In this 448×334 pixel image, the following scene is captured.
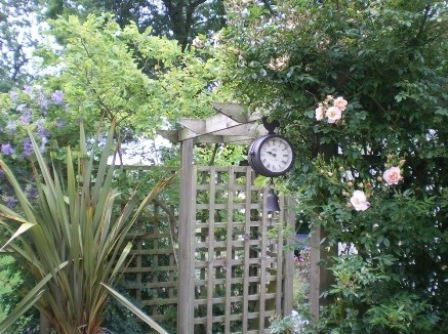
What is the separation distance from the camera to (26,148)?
3203 millimetres

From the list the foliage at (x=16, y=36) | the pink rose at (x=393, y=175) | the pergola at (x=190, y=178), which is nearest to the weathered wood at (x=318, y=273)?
the pink rose at (x=393, y=175)

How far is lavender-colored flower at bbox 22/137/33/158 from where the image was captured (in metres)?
3.19

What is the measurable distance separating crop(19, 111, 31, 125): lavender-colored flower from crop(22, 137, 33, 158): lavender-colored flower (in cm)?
12

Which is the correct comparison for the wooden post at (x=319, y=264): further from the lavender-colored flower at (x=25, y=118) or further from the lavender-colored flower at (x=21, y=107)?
the lavender-colored flower at (x=21, y=107)

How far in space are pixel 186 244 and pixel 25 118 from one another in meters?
1.36

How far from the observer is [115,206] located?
3.43 meters

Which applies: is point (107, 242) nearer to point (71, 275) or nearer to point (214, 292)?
point (71, 275)

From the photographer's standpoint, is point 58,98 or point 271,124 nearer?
point 271,124

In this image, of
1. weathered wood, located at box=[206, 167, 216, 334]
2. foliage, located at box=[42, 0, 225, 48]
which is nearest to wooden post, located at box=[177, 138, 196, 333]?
weathered wood, located at box=[206, 167, 216, 334]

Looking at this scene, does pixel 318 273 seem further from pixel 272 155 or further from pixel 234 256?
pixel 234 256

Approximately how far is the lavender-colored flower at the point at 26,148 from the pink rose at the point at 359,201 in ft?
7.35

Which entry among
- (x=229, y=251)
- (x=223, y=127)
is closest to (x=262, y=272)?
(x=229, y=251)

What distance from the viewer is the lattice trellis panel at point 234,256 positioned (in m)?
3.43

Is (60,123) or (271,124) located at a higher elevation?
(60,123)
